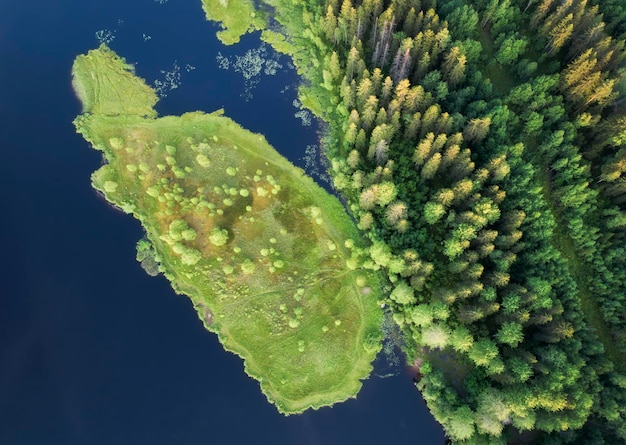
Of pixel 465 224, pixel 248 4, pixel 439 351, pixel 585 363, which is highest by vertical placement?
pixel 248 4

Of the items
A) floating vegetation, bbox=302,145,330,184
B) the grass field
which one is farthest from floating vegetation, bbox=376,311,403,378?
the grass field

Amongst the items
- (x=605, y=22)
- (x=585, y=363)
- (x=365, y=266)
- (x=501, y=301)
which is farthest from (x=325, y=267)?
(x=605, y=22)

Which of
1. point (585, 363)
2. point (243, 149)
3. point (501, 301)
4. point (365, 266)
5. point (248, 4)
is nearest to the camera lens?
point (585, 363)

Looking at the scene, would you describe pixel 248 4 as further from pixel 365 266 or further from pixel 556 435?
pixel 556 435

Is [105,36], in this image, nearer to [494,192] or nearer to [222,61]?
[222,61]

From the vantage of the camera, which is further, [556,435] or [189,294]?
[189,294]

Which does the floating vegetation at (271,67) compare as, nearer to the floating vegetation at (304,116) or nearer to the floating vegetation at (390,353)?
the floating vegetation at (304,116)

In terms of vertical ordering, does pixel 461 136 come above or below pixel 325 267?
above
